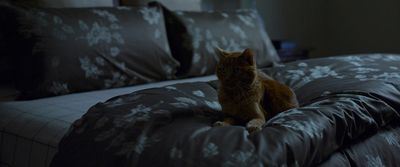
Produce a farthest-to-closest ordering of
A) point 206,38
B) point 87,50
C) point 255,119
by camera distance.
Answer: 1. point 206,38
2. point 87,50
3. point 255,119

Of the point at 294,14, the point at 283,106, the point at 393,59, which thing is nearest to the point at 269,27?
the point at 294,14

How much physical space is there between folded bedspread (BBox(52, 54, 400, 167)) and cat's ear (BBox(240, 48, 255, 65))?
149 millimetres

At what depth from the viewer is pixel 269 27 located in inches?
135

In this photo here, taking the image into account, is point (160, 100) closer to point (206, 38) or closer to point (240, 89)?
point (240, 89)

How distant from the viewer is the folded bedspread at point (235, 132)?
951mm

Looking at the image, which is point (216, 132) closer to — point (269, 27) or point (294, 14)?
point (269, 27)

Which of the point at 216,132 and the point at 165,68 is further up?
the point at 216,132

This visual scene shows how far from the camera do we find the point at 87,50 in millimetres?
1714

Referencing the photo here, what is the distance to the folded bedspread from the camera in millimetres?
951

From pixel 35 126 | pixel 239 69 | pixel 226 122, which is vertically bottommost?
pixel 35 126

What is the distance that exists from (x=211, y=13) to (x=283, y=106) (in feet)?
3.76

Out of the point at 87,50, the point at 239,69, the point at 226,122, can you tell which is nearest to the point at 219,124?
the point at 226,122

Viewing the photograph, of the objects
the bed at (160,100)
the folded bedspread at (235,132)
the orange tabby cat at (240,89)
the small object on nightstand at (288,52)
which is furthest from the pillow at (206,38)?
the orange tabby cat at (240,89)

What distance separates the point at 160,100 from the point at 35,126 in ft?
1.31
